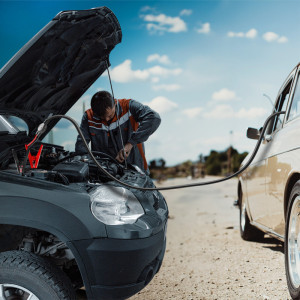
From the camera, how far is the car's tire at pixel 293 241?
3.23 metres

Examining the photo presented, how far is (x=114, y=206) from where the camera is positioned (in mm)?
2576

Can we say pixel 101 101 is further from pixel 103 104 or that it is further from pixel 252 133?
pixel 252 133

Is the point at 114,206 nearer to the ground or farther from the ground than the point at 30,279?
farther from the ground

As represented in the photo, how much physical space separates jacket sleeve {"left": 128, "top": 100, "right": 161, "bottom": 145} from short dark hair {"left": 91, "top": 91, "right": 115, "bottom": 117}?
A: 423 millimetres

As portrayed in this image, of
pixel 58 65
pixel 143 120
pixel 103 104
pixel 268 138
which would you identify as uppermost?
pixel 58 65

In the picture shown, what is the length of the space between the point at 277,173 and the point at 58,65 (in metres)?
2.25

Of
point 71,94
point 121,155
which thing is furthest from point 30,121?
point 121,155

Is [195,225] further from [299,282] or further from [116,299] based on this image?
[116,299]

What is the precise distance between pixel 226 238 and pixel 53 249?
14.6 feet

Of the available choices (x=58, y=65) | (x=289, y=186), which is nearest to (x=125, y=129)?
(x=58, y=65)

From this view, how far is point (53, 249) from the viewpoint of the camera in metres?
2.75

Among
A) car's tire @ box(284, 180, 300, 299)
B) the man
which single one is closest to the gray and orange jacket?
the man

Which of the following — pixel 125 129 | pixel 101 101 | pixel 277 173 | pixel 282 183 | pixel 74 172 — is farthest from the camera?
pixel 125 129

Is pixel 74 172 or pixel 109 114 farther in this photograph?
pixel 109 114
